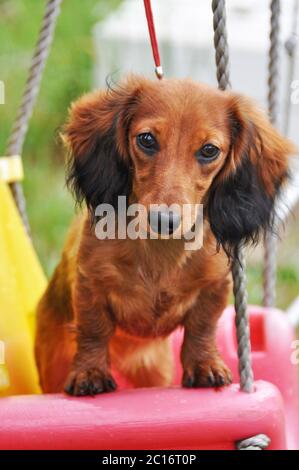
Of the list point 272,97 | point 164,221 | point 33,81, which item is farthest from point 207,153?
point 33,81

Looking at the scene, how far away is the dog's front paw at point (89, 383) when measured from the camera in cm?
164

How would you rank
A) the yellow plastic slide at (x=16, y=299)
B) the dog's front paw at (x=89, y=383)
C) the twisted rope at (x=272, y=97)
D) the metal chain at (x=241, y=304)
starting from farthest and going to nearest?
the yellow plastic slide at (x=16, y=299) < the twisted rope at (x=272, y=97) < the dog's front paw at (x=89, y=383) < the metal chain at (x=241, y=304)

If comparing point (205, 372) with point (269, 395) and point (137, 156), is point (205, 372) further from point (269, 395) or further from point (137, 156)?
point (137, 156)

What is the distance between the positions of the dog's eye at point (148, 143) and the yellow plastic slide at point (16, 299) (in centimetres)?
63

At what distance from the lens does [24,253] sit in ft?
7.12

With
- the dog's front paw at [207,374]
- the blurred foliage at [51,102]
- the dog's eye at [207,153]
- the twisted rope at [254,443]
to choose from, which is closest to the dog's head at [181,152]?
the dog's eye at [207,153]

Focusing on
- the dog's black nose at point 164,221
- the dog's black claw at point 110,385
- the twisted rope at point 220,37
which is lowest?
the dog's black claw at point 110,385

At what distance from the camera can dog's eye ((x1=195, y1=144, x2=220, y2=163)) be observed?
1507 mm

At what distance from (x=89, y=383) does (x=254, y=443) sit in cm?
33

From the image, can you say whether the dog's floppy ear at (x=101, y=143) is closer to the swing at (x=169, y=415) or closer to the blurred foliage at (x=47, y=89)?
the swing at (x=169, y=415)

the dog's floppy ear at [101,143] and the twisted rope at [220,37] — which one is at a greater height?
the twisted rope at [220,37]

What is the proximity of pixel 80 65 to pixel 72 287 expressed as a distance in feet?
8.68
